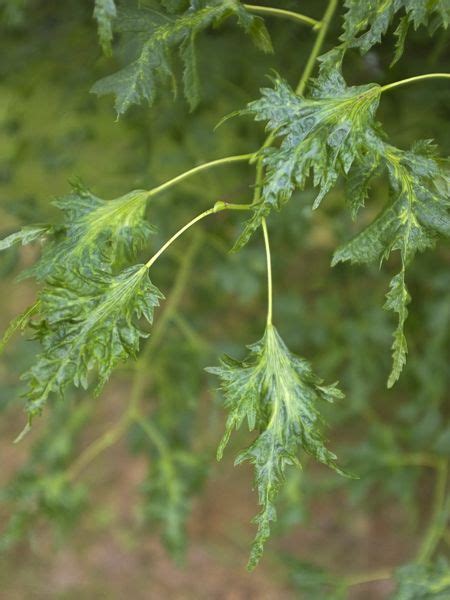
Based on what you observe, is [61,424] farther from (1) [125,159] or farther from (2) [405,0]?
(2) [405,0]

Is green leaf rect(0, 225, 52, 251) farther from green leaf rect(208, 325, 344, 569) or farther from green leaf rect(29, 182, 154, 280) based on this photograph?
green leaf rect(208, 325, 344, 569)

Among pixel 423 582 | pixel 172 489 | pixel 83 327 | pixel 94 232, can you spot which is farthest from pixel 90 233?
pixel 172 489

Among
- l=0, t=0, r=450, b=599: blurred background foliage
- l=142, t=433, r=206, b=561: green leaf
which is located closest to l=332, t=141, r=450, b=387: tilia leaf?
l=0, t=0, r=450, b=599: blurred background foliage

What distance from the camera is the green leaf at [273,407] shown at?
43.4 inches

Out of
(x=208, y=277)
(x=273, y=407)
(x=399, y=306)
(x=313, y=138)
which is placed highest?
(x=313, y=138)

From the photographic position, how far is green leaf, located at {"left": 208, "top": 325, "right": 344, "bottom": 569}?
1.10 meters

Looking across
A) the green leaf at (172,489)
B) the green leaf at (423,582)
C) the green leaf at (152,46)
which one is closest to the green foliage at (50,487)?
the green leaf at (172,489)

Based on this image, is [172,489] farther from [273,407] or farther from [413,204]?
[413,204]

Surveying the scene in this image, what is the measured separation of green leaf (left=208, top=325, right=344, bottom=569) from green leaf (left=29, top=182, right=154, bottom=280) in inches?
8.4

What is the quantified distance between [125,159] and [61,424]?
76 cm

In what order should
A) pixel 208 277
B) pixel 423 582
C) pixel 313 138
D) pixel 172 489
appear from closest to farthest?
1. pixel 313 138
2. pixel 423 582
3. pixel 172 489
4. pixel 208 277

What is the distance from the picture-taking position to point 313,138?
1.07 m

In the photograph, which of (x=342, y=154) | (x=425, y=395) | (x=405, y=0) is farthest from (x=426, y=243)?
(x=425, y=395)

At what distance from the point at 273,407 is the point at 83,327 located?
0.28 meters
